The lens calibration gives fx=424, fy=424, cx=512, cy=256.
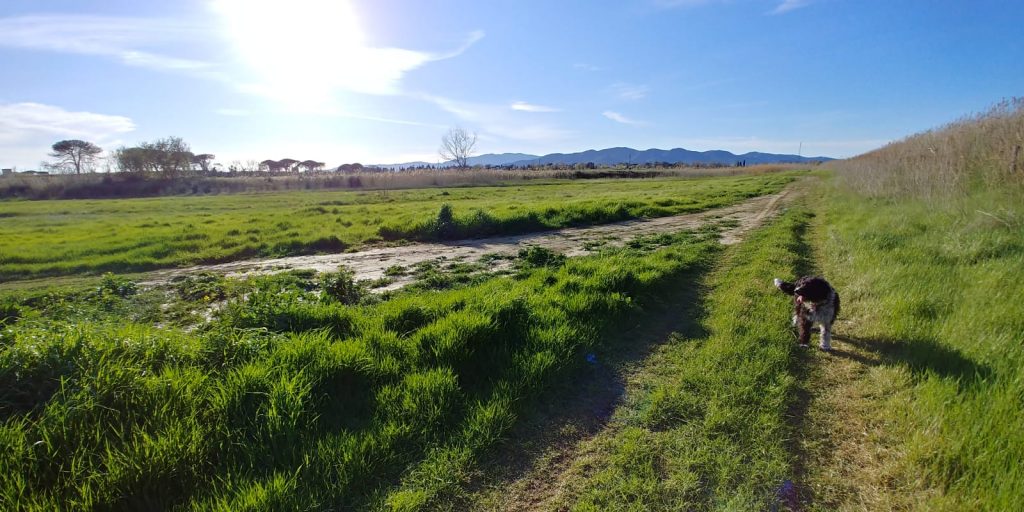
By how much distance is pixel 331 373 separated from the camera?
11.5 ft

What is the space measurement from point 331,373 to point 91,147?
4022 inches

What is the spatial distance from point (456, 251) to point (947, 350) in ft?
30.0

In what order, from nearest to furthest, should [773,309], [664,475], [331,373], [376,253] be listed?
[664,475] < [331,373] < [773,309] < [376,253]

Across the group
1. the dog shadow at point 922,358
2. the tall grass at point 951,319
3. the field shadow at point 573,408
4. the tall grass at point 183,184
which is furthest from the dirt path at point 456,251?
→ the tall grass at point 183,184

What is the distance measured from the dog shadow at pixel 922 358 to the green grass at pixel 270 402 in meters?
2.72

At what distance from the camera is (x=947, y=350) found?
12.4 ft

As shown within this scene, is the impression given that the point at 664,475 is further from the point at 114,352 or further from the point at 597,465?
the point at 114,352

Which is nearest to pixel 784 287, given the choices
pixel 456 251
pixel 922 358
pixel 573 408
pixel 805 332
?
pixel 805 332

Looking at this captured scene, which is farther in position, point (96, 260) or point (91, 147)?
point (91, 147)

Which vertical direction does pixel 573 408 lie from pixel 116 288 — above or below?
below

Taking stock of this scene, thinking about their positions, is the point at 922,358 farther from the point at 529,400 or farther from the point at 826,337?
the point at 529,400

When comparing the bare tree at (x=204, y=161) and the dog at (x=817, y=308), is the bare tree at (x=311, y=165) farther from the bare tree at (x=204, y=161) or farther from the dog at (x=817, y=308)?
the dog at (x=817, y=308)

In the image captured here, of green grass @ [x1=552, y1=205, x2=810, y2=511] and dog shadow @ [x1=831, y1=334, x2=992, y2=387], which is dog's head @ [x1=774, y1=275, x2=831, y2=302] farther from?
dog shadow @ [x1=831, y1=334, x2=992, y2=387]

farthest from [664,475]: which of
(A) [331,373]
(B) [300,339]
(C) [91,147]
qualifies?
(C) [91,147]
